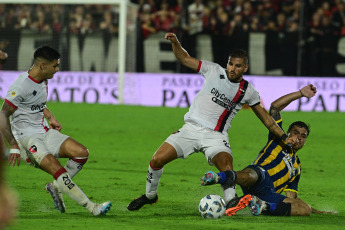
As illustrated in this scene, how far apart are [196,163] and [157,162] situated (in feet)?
15.1

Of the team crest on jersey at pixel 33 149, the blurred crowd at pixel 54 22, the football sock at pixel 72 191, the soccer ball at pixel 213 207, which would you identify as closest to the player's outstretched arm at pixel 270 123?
the soccer ball at pixel 213 207

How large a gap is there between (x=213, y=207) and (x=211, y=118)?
1.27m

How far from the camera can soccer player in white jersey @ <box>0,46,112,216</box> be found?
22.6 ft

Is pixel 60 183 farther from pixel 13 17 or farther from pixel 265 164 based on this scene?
pixel 13 17

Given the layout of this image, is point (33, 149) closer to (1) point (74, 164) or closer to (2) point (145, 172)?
(1) point (74, 164)

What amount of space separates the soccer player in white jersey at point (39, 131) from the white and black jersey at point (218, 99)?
1.29m

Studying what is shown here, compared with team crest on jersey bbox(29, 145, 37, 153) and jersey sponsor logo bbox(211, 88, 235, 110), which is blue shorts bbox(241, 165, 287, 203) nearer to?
jersey sponsor logo bbox(211, 88, 235, 110)

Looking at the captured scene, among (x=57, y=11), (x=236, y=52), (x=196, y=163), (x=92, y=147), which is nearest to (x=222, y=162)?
(x=236, y=52)

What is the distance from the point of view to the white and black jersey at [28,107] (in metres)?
7.15

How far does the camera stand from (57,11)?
22.4 meters

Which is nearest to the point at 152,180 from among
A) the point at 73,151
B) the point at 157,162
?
the point at 157,162

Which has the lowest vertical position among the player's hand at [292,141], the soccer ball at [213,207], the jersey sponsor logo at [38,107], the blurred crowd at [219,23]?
the soccer ball at [213,207]

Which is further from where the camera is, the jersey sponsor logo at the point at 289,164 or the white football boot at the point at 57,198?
the jersey sponsor logo at the point at 289,164

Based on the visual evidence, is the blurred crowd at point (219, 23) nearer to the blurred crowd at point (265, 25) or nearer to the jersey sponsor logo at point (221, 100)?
the blurred crowd at point (265, 25)
